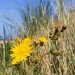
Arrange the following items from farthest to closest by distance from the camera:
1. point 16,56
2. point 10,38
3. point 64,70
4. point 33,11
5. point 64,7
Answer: point 33,11 → point 10,38 → point 64,7 → point 64,70 → point 16,56

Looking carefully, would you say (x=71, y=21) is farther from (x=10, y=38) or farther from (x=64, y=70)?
(x=10, y=38)

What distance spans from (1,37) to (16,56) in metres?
1.16

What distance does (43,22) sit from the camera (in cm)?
199

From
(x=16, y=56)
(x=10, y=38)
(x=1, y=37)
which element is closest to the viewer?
(x=16, y=56)

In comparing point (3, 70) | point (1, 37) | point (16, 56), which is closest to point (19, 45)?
point (16, 56)

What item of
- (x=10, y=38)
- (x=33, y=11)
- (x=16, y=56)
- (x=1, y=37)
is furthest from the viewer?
(x=33, y=11)

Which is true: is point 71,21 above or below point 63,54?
above

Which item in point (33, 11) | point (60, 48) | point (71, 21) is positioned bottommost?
point (60, 48)

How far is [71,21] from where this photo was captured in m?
1.90

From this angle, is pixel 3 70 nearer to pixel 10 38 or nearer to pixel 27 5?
pixel 10 38

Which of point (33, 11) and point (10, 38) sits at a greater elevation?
point (33, 11)

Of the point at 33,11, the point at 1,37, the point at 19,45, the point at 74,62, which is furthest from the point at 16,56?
the point at 33,11

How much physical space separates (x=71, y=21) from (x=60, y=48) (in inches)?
13.6

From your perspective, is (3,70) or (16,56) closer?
(16,56)
